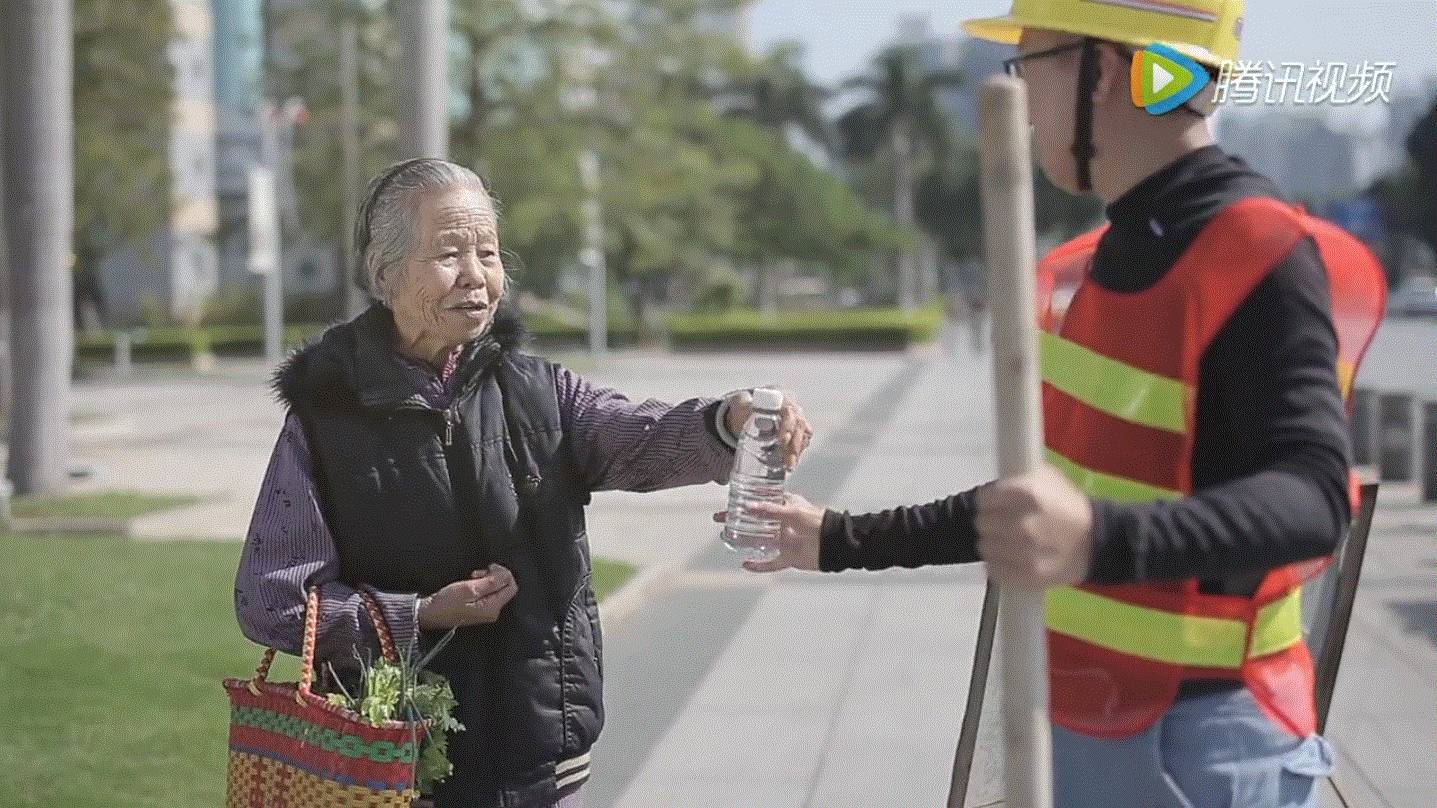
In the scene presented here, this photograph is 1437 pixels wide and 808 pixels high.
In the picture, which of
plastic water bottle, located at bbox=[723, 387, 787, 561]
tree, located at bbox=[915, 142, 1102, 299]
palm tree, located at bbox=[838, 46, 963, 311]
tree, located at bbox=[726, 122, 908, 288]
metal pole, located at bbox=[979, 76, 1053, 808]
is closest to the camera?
metal pole, located at bbox=[979, 76, 1053, 808]

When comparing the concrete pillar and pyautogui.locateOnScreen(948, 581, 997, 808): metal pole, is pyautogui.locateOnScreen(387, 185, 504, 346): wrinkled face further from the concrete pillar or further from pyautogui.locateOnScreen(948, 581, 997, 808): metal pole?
the concrete pillar

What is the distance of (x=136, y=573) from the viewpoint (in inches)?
448

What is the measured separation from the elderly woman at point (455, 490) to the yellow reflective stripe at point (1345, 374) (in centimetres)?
95

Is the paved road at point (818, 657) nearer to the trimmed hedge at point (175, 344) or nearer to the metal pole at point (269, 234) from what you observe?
the metal pole at point (269, 234)

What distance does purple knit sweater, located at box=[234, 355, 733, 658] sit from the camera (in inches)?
119

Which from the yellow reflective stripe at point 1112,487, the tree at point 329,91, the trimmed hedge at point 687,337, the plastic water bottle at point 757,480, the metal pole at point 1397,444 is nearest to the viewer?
the yellow reflective stripe at point 1112,487

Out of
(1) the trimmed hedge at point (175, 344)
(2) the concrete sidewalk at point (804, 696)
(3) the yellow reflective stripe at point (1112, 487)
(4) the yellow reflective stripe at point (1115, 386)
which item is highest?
(4) the yellow reflective stripe at point (1115, 386)

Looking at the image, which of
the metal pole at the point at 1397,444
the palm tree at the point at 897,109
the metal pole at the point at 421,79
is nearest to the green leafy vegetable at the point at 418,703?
the metal pole at the point at 421,79

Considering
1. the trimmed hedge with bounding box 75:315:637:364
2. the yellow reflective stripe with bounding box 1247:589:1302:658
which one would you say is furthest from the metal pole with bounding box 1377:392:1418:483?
the trimmed hedge with bounding box 75:315:637:364

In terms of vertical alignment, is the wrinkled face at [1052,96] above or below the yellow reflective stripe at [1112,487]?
above

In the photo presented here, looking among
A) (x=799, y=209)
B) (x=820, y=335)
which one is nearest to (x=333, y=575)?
(x=820, y=335)

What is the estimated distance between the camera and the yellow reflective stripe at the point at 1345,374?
2.18 m

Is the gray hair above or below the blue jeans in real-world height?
above

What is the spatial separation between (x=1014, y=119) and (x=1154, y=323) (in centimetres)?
44
